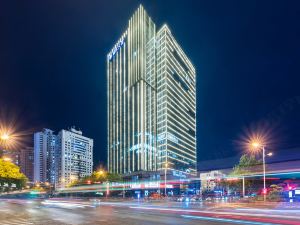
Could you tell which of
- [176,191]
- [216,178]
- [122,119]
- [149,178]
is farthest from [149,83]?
[216,178]

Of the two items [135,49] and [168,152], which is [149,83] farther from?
[168,152]

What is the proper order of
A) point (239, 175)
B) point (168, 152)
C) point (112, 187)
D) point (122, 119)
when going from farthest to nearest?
point (122, 119)
point (168, 152)
point (112, 187)
point (239, 175)

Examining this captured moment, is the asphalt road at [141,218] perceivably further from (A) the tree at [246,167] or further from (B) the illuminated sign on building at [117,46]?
(B) the illuminated sign on building at [117,46]

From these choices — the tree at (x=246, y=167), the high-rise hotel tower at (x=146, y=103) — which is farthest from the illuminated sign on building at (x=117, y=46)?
the tree at (x=246, y=167)

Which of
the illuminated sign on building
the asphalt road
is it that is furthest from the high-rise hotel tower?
the asphalt road

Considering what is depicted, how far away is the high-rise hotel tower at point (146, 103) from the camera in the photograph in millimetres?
165750

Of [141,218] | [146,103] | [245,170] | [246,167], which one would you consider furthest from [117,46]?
[141,218]

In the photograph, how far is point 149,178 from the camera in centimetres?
15012

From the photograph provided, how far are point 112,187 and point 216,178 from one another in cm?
4249

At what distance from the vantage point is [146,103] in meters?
170

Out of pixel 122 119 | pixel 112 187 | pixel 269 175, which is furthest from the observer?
pixel 122 119

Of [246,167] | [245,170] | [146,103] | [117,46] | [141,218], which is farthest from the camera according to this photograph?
[117,46]

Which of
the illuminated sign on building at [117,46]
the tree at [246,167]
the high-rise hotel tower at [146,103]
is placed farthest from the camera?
the illuminated sign on building at [117,46]

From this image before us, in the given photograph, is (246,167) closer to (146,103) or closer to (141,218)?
(141,218)
